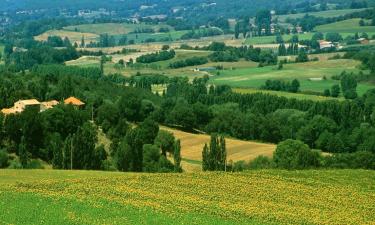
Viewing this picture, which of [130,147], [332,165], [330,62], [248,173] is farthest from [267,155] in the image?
[330,62]

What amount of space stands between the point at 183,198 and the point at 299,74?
12814 centimetres

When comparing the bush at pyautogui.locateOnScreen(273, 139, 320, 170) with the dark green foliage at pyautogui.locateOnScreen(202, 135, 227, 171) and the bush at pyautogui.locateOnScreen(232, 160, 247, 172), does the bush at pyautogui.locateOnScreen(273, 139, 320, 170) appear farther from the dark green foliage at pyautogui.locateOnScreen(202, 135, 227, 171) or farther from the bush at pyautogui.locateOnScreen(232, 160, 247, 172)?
the dark green foliage at pyautogui.locateOnScreen(202, 135, 227, 171)

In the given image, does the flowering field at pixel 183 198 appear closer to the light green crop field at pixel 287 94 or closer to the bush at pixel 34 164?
the bush at pixel 34 164

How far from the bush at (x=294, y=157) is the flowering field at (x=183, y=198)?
18.5 meters

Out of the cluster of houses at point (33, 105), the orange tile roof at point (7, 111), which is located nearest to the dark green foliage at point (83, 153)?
the cluster of houses at point (33, 105)

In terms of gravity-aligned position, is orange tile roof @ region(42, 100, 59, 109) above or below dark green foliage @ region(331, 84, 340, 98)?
above

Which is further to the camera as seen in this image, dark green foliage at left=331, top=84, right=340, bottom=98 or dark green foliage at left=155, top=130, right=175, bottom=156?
dark green foliage at left=331, top=84, right=340, bottom=98

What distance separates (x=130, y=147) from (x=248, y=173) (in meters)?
18.6

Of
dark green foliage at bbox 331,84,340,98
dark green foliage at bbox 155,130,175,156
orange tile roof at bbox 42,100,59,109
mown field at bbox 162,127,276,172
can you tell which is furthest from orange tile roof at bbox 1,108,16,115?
dark green foliage at bbox 331,84,340,98

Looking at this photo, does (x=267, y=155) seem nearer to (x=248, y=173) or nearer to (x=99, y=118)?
(x=99, y=118)

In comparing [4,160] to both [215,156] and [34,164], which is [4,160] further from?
[215,156]

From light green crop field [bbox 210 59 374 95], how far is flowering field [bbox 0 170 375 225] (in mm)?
95795

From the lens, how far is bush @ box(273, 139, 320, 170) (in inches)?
3074

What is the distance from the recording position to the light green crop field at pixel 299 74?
160 meters
